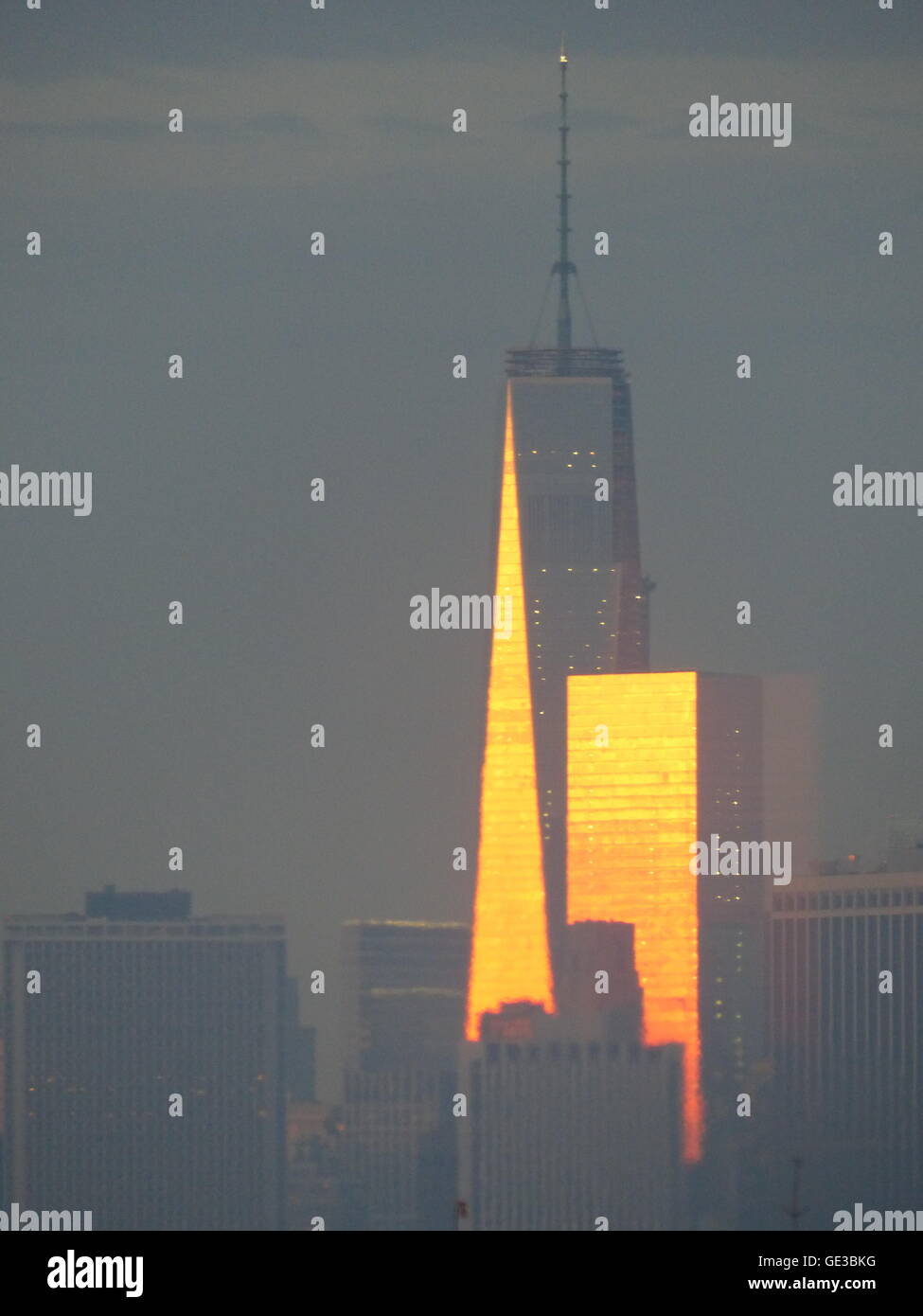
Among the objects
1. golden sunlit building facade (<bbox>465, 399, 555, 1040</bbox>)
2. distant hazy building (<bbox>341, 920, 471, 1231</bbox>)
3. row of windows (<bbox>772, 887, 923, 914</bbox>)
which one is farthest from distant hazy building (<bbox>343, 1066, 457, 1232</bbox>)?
row of windows (<bbox>772, 887, 923, 914</bbox>)

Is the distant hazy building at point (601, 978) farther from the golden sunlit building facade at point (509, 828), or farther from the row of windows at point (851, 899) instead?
the row of windows at point (851, 899)

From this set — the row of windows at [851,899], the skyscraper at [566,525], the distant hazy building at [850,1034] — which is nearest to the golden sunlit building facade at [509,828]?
the skyscraper at [566,525]

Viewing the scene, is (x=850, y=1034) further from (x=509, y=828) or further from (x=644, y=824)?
(x=509, y=828)

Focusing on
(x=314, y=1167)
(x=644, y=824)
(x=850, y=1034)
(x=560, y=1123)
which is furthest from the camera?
(x=644, y=824)

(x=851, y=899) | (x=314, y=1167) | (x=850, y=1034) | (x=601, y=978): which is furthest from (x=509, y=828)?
(x=850, y=1034)

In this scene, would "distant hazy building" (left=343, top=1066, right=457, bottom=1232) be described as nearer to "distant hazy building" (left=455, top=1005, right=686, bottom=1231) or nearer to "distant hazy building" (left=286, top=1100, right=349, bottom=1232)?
"distant hazy building" (left=286, top=1100, right=349, bottom=1232)
